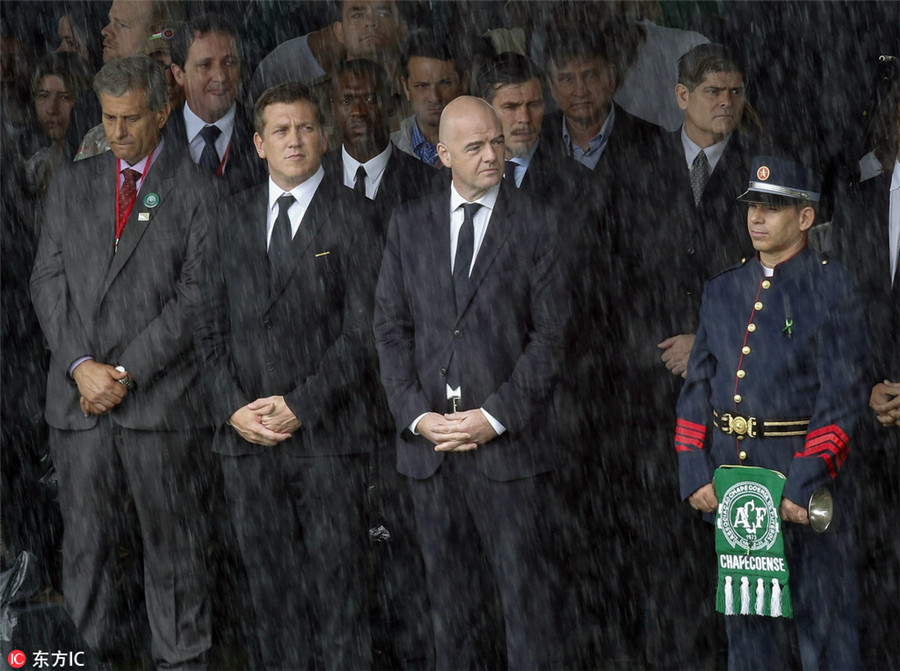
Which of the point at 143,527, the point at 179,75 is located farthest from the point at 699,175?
the point at 143,527

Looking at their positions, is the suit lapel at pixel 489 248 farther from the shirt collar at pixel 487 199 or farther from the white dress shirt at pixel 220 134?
the white dress shirt at pixel 220 134

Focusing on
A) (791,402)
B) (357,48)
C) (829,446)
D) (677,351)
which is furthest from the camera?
(357,48)

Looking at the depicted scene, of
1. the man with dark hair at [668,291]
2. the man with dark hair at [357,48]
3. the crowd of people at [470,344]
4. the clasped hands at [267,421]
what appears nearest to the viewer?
the crowd of people at [470,344]

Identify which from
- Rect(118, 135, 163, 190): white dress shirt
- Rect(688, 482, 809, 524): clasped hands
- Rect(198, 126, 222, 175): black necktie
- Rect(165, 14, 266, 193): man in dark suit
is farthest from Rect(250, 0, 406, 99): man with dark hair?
Rect(688, 482, 809, 524): clasped hands

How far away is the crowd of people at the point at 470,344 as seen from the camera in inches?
225

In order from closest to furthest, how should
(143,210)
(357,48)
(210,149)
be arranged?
(143,210), (210,149), (357,48)

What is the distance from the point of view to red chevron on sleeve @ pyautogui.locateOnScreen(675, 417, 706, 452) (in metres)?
5.72

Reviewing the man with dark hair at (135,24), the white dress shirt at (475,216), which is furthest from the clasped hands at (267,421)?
the man with dark hair at (135,24)

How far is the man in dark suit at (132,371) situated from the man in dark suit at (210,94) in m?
0.34

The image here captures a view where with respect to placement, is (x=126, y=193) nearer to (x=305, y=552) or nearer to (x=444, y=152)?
(x=444, y=152)

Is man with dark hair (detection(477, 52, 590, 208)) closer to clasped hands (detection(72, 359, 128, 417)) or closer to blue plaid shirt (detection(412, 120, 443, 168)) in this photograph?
blue plaid shirt (detection(412, 120, 443, 168))

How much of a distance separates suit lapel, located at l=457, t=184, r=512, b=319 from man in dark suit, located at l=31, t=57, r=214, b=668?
1.31 m

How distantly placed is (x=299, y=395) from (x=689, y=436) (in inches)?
63.4

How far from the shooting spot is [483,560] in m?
5.88
